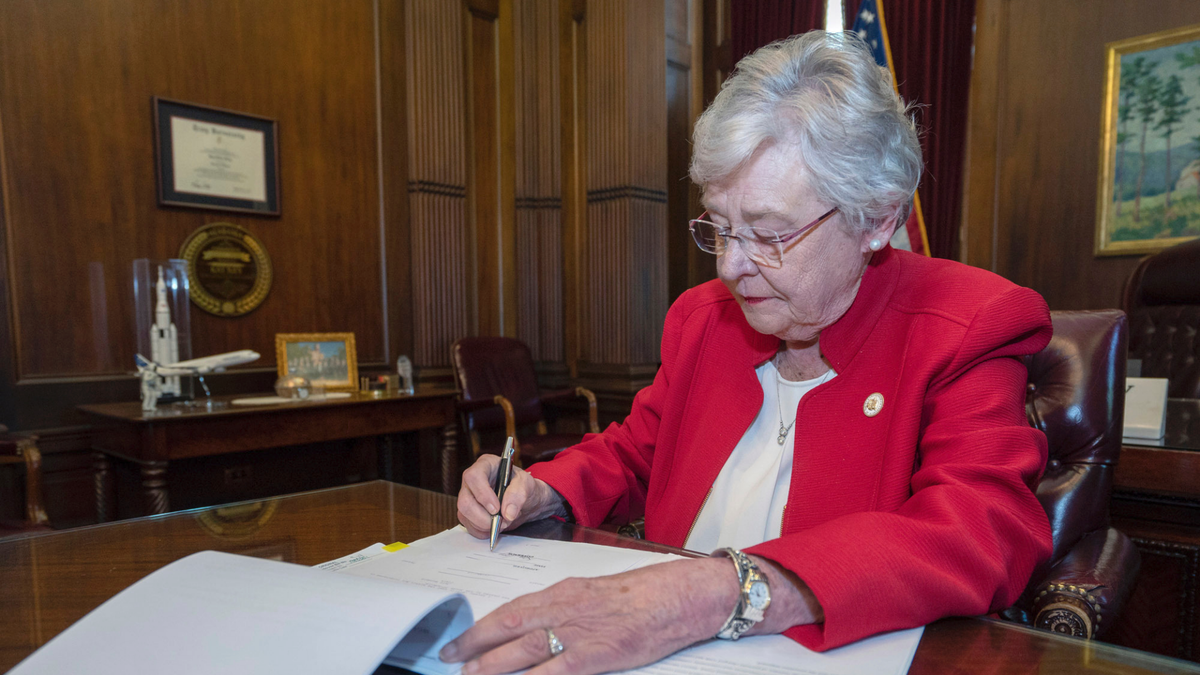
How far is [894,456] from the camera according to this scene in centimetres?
109

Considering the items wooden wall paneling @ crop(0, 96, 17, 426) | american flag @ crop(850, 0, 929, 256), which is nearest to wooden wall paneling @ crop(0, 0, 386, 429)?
wooden wall paneling @ crop(0, 96, 17, 426)

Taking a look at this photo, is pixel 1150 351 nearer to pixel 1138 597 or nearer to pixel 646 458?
pixel 1138 597

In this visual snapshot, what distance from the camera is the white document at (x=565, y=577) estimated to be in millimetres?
682

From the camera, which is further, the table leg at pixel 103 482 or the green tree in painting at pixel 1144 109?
the green tree in painting at pixel 1144 109

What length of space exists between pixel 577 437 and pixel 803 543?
346cm

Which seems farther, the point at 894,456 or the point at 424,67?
the point at 424,67

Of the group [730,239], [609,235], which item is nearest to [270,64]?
[609,235]

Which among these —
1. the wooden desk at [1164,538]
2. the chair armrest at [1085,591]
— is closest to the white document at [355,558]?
Result: the chair armrest at [1085,591]

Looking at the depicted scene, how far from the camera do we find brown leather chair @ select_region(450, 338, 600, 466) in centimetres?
408

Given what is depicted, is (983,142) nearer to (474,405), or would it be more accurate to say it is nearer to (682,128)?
(682,128)

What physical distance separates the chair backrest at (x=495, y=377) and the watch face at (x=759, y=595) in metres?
3.44

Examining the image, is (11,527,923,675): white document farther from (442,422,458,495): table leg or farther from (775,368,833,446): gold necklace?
(442,422,458,495): table leg

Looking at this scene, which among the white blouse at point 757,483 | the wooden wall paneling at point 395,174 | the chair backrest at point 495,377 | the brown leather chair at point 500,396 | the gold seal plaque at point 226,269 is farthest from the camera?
the wooden wall paneling at point 395,174

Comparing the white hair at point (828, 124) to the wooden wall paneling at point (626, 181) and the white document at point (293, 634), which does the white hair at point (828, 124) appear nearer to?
the white document at point (293, 634)
